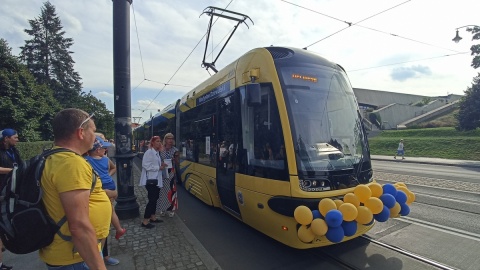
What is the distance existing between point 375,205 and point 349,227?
1.65 ft

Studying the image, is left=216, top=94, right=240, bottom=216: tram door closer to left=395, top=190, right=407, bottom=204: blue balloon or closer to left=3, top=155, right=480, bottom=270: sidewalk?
left=3, top=155, right=480, bottom=270: sidewalk

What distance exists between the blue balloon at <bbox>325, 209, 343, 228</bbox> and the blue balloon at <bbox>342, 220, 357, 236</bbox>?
0.20m

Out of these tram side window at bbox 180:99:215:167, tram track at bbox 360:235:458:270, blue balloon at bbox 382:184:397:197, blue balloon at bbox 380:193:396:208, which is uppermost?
tram side window at bbox 180:99:215:167

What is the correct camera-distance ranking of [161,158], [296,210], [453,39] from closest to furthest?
[296,210] < [161,158] < [453,39]

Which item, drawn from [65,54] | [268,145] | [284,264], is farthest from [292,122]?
[65,54]

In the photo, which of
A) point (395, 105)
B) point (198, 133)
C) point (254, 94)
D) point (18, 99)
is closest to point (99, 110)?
point (18, 99)

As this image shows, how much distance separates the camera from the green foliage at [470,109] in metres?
22.8

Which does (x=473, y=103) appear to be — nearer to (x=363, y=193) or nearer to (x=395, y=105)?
(x=395, y=105)

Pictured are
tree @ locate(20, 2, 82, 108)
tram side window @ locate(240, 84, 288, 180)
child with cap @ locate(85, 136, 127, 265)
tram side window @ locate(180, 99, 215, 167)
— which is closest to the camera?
child with cap @ locate(85, 136, 127, 265)

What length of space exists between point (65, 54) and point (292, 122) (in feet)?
136

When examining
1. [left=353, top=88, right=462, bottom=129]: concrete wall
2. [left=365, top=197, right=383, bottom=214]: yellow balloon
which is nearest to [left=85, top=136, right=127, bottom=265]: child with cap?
[left=365, top=197, right=383, bottom=214]: yellow balloon

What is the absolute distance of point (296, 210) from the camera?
3613 mm

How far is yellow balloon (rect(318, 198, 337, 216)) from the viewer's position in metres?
3.58

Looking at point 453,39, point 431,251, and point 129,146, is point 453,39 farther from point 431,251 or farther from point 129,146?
point 129,146
